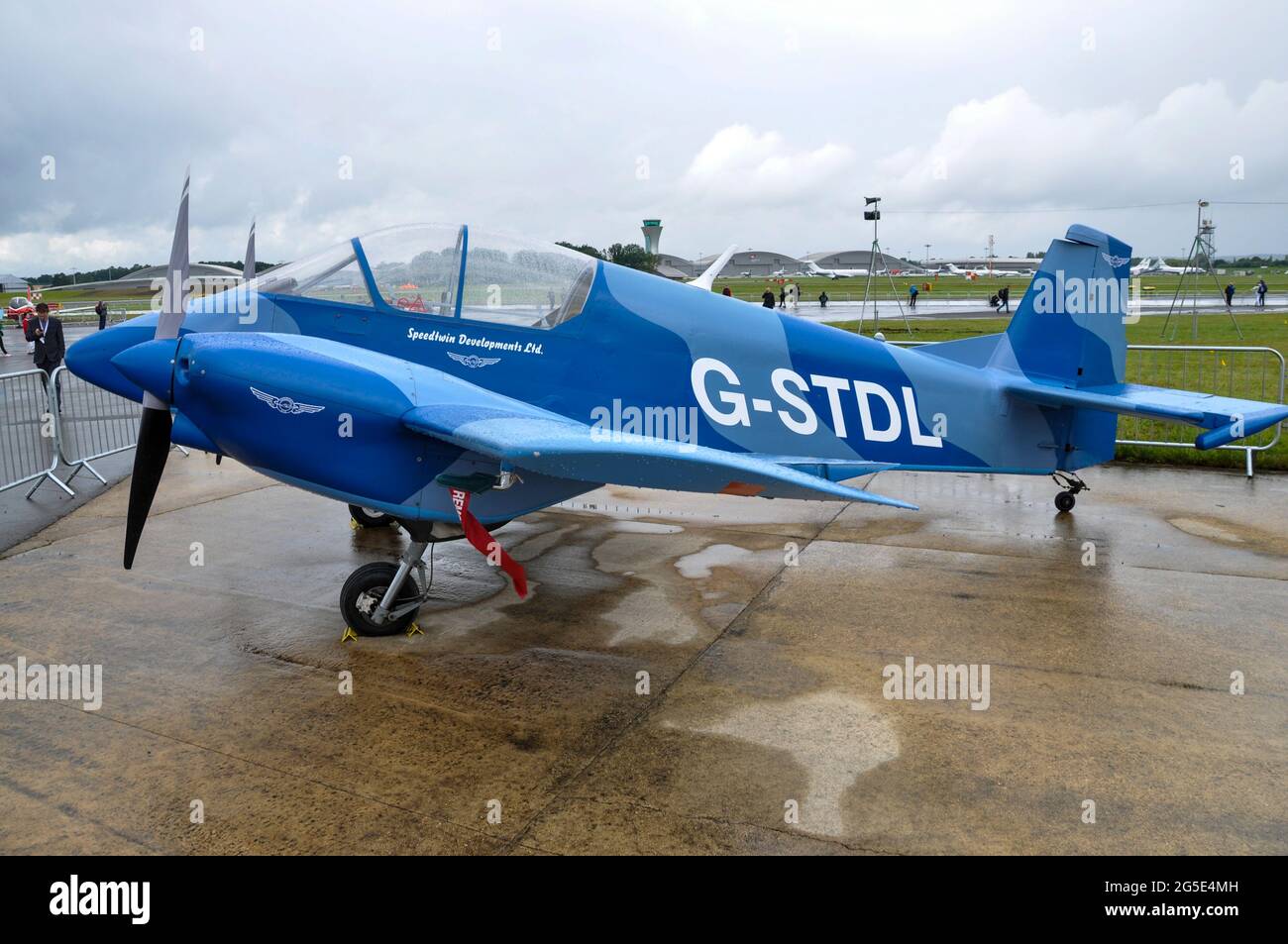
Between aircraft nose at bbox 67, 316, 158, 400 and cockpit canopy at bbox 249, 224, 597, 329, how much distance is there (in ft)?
2.61

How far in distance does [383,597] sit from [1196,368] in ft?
61.4

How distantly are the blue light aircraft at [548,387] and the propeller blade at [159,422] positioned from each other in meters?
0.01

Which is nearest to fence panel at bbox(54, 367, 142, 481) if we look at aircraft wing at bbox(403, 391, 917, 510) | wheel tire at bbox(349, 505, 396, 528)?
wheel tire at bbox(349, 505, 396, 528)

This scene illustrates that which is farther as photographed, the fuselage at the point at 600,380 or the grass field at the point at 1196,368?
the grass field at the point at 1196,368

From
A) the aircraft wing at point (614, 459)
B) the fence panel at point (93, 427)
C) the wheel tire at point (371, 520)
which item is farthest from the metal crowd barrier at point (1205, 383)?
the fence panel at point (93, 427)

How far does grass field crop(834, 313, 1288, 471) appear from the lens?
11.5 meters

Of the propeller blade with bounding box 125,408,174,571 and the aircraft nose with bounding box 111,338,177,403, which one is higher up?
the aircraft nose with bounding box 111,338,177,403

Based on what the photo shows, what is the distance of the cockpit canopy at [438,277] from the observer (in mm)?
6055

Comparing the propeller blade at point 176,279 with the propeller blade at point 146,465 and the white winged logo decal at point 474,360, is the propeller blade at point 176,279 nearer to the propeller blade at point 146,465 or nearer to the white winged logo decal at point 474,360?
the propeller blade at point 146,465

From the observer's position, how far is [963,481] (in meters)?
11.0

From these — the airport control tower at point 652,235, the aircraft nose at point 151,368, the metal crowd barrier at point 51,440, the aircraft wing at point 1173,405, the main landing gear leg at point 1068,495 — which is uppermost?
the airport control tower at point 652,235

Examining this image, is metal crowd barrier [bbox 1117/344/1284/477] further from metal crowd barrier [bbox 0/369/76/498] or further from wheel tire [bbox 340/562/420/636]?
metal crowd barrier [bbox 0/369/76/498]
